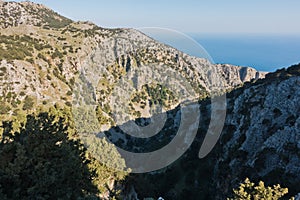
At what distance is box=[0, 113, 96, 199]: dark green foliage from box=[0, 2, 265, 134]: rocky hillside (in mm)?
59729

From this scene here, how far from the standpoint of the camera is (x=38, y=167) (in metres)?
14.5

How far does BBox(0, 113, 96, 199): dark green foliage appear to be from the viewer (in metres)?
14.1

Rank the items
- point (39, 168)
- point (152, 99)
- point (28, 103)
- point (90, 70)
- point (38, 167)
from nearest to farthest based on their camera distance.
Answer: point (38, 167), point (39, 168), point (28, 103), point (90, 70), point (152, 99)

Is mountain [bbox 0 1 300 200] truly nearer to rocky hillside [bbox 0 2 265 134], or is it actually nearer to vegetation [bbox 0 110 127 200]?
rocky hillside [bbox 0 2 265 134]

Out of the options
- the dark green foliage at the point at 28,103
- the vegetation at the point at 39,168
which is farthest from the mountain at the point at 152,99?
the vegetation at the point at 39,168

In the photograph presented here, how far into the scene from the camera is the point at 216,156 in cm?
5641

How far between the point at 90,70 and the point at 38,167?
4715 inches

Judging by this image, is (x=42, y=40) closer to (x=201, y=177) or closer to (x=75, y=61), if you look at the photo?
(x=75, y=61)

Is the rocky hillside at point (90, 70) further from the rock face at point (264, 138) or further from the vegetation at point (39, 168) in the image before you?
the vegetation at point (39, 168)

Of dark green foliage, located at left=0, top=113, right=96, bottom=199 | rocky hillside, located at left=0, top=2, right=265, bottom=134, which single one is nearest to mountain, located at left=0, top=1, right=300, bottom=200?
rocky hillside, located at left=0, top=2, right=265, bottom=134

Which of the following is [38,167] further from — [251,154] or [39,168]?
[251,154]

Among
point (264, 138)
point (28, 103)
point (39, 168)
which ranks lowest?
point (39, 168)

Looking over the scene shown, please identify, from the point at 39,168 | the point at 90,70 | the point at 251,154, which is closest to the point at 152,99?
the point at 90,70

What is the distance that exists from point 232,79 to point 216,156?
14803 cm
